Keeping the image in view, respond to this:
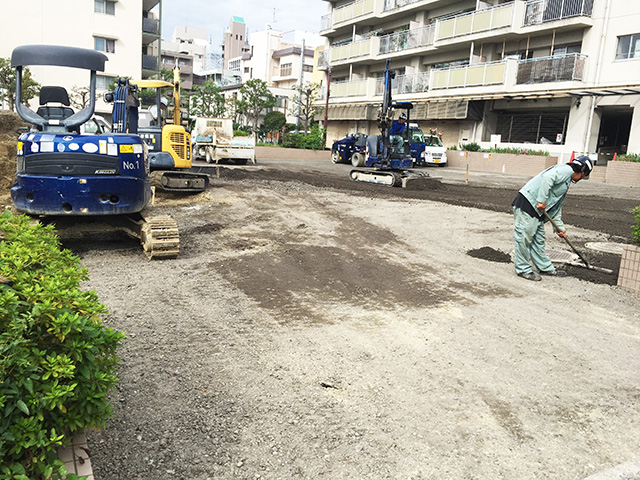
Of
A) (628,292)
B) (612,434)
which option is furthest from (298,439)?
(628,292)

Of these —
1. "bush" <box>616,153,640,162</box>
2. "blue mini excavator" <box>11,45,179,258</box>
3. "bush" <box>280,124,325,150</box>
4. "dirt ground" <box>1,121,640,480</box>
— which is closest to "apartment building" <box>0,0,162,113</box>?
"bush" <box>280,124,325,150</box>

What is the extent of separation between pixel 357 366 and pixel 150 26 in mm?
53777

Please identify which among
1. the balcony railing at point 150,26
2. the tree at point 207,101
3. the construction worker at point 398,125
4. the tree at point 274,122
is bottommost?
the construction worker at point 398,125

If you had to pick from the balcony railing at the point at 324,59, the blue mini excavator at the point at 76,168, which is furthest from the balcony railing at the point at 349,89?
the blue mini excavator at the point at 76,168

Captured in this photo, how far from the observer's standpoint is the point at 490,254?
30.4ft

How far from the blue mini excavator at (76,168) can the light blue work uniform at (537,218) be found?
16.5 ft

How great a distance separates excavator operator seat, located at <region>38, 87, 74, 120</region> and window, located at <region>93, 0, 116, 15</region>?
Answer: 43687mm

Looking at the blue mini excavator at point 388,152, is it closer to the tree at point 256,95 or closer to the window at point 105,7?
the tree at point 256,95

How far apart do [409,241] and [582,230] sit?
4248mm

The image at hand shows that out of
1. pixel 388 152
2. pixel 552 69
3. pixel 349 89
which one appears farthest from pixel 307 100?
pixel 388 152

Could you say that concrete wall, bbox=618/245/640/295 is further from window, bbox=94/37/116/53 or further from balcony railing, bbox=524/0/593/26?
window, bbox=94/37/116/53

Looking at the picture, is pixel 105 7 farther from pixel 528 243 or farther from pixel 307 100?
pixel 528 243

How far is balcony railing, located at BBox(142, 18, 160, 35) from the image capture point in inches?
2003

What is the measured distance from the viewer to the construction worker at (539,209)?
25.1 ft
